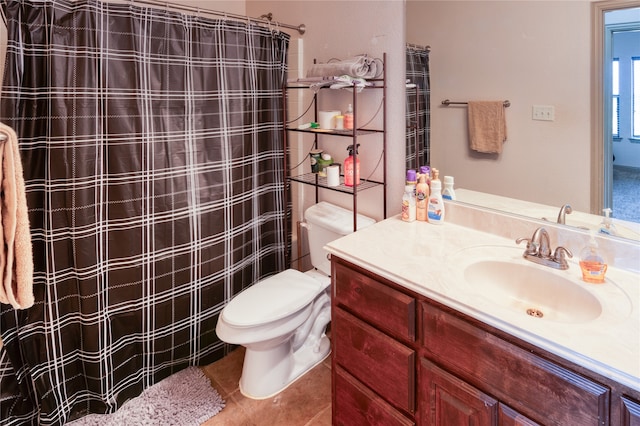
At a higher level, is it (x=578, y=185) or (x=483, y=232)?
(x=578, y=185)

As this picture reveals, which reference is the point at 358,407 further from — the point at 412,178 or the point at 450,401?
the point at 412,178

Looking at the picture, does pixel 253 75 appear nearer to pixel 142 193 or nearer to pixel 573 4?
pixel 142 193

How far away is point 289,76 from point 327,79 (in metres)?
0.61

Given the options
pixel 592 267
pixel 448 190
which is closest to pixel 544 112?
pixel 448 190

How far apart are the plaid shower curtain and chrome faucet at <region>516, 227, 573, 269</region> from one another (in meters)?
1.40

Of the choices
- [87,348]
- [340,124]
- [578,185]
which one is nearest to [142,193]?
[87,348]

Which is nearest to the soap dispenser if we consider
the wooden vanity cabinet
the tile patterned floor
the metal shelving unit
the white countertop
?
the white countertop

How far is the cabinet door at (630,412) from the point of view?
83cm

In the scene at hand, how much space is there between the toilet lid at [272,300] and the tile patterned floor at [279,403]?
0.45 m

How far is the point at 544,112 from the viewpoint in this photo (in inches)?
56.6

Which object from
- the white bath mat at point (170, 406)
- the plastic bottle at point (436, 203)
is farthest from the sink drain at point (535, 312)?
the white bath mat at point (170, 406)

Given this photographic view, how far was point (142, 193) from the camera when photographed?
1.83m

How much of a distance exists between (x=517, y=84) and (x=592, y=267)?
69 cm

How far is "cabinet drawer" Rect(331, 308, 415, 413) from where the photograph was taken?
1285 mm
